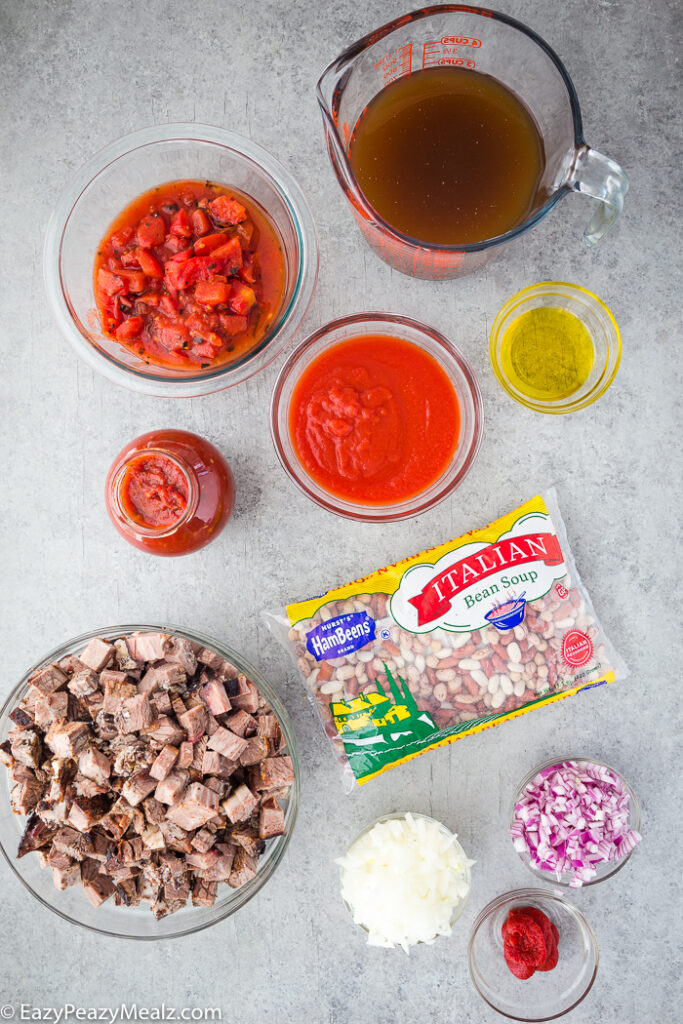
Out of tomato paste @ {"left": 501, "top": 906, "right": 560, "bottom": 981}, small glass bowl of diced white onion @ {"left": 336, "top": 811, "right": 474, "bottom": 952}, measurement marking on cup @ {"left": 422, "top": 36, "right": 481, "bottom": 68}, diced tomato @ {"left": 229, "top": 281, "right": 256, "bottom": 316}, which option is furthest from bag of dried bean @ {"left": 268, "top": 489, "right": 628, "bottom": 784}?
measurement marking on cup @ {"left": 422, "top": 36, "right": 481, "bottom": 68}

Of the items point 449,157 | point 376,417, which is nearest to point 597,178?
point 449,157

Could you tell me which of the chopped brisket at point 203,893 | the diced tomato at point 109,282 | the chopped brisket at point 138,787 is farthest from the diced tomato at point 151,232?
Answer: the chopped brisket at point 203,893

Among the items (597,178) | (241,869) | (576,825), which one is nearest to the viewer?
(597,178)

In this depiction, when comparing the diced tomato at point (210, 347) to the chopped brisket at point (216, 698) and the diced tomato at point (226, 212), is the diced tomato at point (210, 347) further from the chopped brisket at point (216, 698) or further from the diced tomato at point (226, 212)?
the chopped brisket at point (216, 698)

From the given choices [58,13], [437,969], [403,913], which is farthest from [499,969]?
[58,13]

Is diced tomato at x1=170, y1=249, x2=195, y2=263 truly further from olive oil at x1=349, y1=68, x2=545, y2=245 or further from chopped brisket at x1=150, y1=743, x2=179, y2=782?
chopped brisket at x1=150, y1=743, x2=179, y2=782

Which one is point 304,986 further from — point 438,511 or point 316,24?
point 316,24

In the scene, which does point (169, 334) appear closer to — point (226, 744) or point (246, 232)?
point (246, 232)
